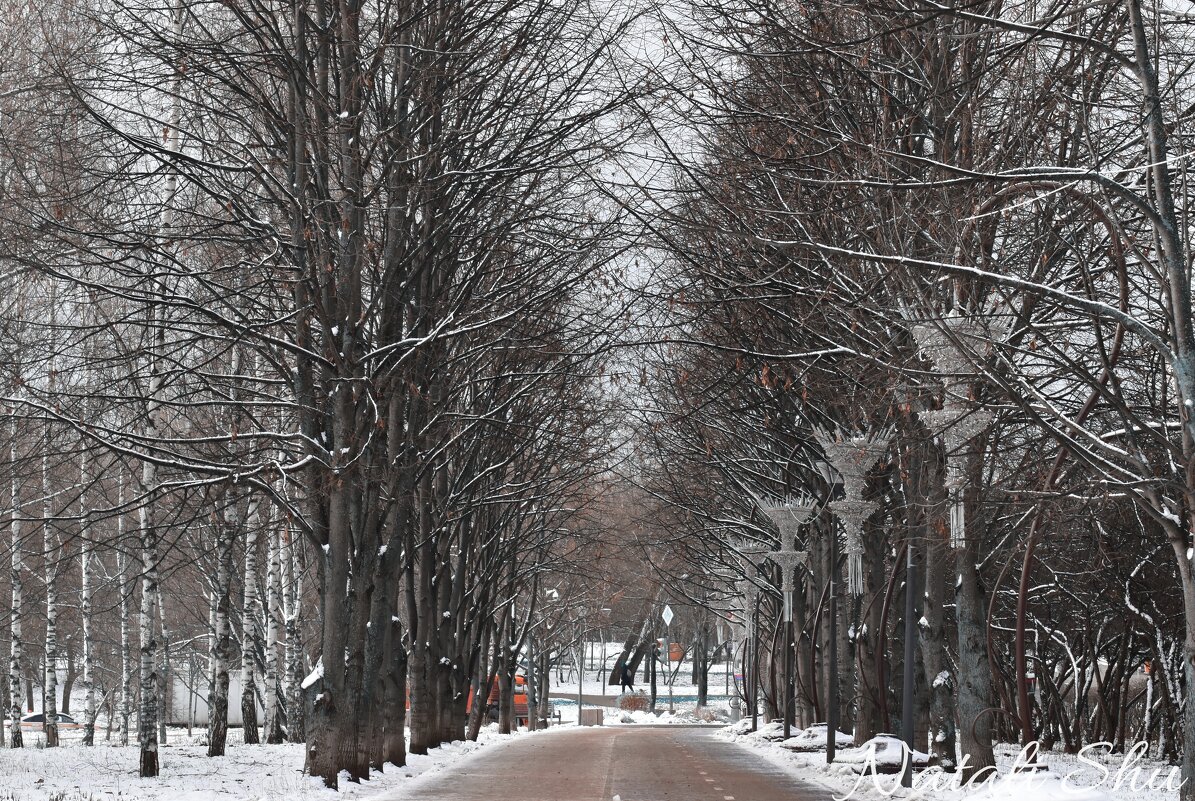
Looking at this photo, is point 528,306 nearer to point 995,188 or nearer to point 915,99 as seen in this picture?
point 915,99

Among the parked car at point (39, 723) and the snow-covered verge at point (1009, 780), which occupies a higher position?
the snow-covered verge at point (1009, 780)

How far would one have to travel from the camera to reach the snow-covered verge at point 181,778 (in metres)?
15.7

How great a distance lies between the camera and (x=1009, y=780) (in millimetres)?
14703

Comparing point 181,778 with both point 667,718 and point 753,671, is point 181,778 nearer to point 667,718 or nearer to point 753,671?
point 753,671

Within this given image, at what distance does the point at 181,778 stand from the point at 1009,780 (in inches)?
423

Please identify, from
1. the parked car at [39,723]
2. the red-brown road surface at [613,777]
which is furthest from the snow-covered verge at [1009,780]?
the parked car at [39,723]

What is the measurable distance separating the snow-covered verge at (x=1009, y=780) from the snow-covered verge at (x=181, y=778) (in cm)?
646

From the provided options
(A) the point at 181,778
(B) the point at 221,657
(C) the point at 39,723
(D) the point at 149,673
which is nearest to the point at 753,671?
(B) the point at 221,657

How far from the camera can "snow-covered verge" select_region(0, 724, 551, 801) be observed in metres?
15.7

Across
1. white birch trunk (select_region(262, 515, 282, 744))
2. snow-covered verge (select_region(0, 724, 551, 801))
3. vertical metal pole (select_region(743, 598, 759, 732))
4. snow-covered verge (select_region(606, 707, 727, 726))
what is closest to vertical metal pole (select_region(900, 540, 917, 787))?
snow-covered verge (select_region(0, 724, 551, 801))

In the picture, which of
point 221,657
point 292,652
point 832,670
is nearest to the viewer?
point 221,657

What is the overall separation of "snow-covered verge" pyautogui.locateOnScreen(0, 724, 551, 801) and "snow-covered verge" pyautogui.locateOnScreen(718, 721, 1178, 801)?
6465mm
